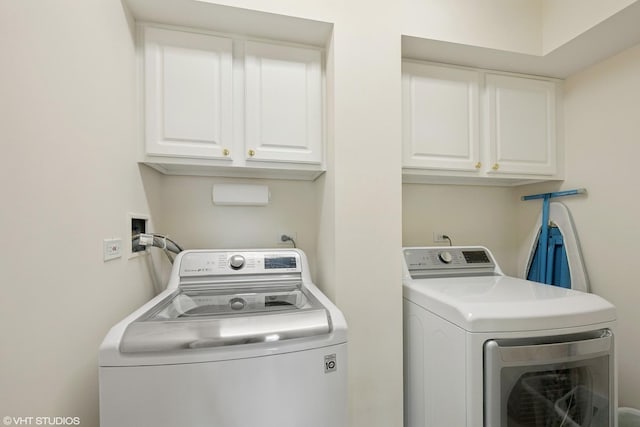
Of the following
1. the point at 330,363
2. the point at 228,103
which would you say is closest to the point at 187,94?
the point at 228,103

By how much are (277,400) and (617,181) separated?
2.08 meters

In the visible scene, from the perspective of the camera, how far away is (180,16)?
129cm

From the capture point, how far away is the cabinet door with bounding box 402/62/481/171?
5.21 ft

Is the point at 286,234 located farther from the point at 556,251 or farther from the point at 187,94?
the point at 556,251

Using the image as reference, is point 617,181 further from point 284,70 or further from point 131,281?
point 131,281

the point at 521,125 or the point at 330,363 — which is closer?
the point at 330,363

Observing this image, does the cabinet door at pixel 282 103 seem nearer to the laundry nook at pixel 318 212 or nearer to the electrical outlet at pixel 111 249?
the laundry nook at pixel 318 212

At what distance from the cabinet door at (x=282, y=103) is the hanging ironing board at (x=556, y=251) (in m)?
1.64

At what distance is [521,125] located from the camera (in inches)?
69.0

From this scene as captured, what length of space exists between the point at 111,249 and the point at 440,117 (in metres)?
1.77

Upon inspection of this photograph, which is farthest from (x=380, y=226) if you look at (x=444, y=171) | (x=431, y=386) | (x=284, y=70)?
(x=284, y=70)

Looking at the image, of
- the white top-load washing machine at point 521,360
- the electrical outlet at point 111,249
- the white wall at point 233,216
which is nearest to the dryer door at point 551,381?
the white top-load washing machine at point 521,360

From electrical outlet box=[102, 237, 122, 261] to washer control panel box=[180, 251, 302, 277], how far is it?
35 centimetres

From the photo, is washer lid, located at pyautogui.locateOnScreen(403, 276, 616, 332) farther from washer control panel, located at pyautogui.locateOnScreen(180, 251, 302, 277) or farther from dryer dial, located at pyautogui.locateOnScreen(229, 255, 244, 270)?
dryer dial, located at pyautogui.locateOnScreen(229, 255, 244, 270)
